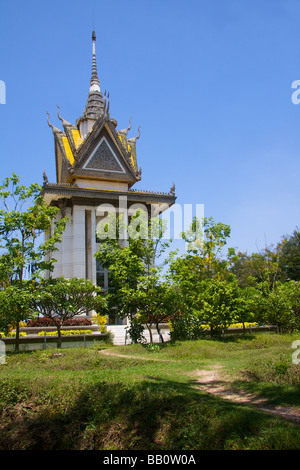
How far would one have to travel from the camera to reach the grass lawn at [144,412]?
5.23 metres

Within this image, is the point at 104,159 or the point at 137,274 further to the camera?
the point at 104,159

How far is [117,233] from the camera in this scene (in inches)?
655

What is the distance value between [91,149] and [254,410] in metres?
23.2

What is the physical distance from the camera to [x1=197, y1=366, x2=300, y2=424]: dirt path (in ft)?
19.6

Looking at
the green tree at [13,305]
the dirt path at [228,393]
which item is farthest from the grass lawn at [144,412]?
the green tree at [13,305]

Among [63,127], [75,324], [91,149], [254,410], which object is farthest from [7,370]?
[63,127]

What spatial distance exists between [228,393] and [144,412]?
1802mm

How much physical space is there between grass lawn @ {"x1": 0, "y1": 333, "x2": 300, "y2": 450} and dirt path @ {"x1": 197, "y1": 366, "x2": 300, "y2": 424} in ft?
0.50

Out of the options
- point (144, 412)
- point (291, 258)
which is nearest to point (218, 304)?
point (144, 412)

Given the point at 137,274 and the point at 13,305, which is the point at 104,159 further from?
the point at 13,305

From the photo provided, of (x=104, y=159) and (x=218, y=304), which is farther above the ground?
(x=104, y=159)

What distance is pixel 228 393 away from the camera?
739cm
